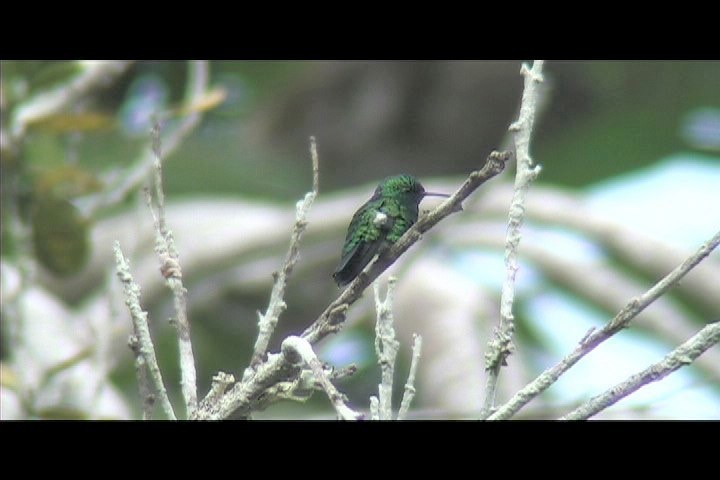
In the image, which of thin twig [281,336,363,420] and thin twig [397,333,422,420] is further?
thin twig [397,333,422,420]

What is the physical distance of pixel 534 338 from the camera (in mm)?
5094

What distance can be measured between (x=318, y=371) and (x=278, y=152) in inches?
248

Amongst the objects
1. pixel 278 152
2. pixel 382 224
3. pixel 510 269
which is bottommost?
pixel 510 269

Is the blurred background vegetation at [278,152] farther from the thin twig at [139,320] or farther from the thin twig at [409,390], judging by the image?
the thin twig at [409,390]

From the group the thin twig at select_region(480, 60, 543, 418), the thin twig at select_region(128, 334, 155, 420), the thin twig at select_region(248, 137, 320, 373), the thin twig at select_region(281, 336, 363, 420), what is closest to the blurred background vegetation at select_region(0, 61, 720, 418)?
the thin twig at select_region(128, 334, 155, 420)

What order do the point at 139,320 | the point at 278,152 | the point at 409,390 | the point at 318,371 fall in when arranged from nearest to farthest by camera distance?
the point at 318,371, the point at 409,390, the point at 139,320, the point at 278,152

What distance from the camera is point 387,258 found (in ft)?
4.44

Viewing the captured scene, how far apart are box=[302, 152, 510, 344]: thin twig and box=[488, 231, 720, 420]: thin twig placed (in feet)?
0.61

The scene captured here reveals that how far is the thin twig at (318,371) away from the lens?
104 cm

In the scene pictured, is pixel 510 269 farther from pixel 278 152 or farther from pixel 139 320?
pixel 278 152

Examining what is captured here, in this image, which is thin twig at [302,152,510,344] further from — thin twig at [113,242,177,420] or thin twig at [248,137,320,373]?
thin twig at [113,242,177,420]

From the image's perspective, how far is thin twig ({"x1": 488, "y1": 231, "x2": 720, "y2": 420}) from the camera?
1130 mm

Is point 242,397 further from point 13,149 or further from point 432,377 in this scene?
point 432,377

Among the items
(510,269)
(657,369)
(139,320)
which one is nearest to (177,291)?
(139,320)
